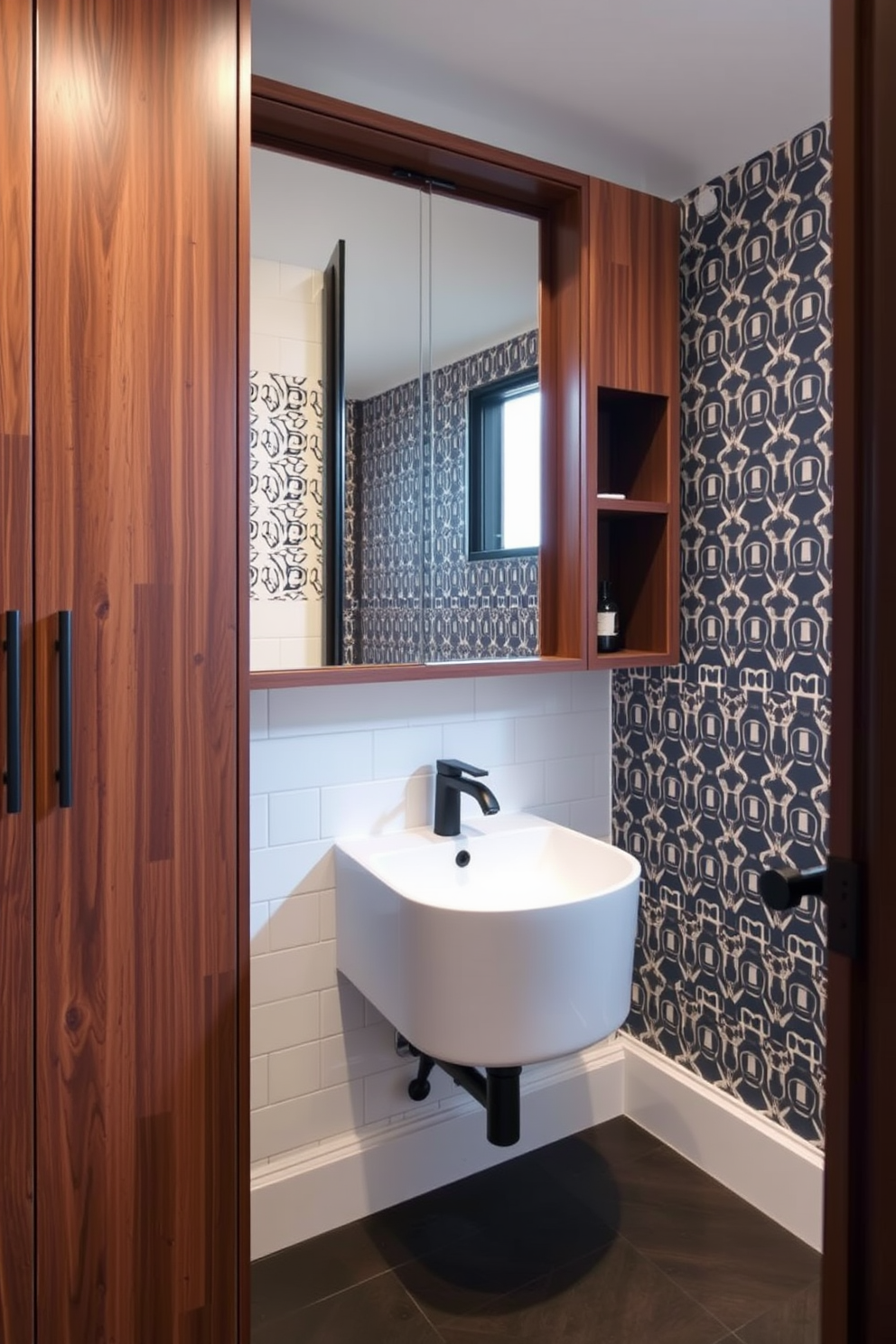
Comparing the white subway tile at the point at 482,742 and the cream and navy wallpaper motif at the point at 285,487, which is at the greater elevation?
the cream and navy wallpaper motif at the point at 285,487

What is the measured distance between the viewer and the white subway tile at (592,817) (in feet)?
7.82

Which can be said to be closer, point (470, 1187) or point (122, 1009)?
point (122, 1009)

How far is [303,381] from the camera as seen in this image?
185 cm

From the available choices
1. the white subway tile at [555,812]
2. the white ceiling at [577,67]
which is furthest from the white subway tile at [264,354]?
the white subway tile at [555,812]

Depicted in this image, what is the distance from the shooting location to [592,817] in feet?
7.95

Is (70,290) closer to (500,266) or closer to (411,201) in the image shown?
(411,201)

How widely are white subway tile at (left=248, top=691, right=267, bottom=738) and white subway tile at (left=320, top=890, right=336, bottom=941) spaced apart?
1.31 feet

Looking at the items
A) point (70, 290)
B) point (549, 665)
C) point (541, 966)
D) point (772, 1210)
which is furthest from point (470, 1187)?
point (70, 290)

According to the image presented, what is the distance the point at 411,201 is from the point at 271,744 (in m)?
1.25

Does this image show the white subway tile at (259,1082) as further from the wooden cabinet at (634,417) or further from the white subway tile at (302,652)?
the wooden cabinet at (634,417)

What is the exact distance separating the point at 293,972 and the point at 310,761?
472 mm

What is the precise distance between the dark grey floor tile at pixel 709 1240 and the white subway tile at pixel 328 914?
877 millimetres

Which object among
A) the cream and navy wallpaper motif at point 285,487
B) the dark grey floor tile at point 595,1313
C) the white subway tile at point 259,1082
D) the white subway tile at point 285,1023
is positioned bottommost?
the dark grey floor tile at point 595,1313

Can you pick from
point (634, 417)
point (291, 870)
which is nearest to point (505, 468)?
point (634, 417)
